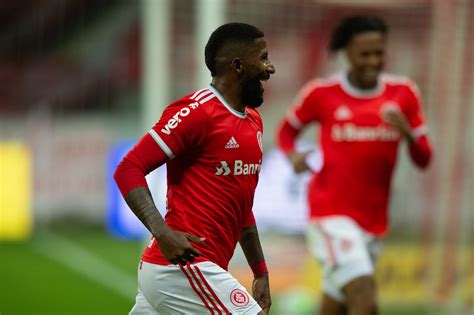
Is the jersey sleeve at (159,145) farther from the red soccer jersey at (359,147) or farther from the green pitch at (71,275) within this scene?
the green pitch at (71,275)

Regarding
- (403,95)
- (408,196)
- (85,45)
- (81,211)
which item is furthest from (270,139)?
(85,45)

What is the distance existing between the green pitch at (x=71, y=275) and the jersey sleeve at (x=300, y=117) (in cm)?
299

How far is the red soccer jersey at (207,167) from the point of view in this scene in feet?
16.1

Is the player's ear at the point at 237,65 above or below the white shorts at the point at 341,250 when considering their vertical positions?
above

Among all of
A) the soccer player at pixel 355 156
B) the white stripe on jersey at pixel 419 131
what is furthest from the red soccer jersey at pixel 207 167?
the white stripe on jersey at pixel 419 131

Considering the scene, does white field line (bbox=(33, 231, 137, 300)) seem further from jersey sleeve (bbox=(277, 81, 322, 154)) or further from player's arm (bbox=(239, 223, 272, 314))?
player's arm (bbox=(239, 223, 272, 314))

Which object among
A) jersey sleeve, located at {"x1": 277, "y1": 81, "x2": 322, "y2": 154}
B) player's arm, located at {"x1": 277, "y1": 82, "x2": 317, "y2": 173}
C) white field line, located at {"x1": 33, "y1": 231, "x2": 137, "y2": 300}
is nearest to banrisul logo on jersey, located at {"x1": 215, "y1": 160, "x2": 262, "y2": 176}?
player's arm, located at {"x1": 277, "y1": 82, "x2": 317, "y2": 173}

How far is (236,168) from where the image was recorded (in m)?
5.07

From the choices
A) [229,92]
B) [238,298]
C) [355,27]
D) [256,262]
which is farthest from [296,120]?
[238,298]

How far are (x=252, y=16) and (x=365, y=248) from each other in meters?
3.89

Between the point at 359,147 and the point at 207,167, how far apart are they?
2.57 m

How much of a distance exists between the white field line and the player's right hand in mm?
7986

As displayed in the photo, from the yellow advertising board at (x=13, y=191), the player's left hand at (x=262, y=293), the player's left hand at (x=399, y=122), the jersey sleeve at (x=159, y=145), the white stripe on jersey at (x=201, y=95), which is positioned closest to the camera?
the jersey sleeve at (x=159, y=145)

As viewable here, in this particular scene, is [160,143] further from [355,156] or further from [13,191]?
[13,191]
